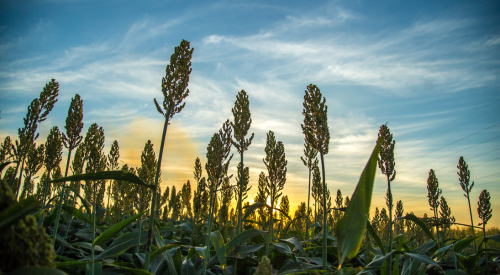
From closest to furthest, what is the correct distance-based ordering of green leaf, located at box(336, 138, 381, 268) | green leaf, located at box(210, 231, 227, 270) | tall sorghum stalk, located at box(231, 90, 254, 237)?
1. green leaf, located at box(336, 138, 381, 268)
2. green leaf, located at box(210, 231, 227, 270)
3. tall sorghum stalk, located at box(231, 90, 254, 237)

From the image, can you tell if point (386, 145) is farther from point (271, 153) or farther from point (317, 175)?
point (317, 175)

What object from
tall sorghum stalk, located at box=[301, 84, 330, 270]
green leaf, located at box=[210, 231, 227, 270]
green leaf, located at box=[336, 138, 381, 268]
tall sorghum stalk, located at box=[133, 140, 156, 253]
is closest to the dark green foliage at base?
green leaf, located at box=[336, 138, 381, 268]

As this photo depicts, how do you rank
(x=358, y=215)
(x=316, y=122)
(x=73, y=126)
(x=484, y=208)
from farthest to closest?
(x=484, y=208)
(x=73, y=126)
(x=316, y=122)
(x=358, y=215)

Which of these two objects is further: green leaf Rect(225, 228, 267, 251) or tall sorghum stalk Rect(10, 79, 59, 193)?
tall sorghum stalk Rect(10, 79, 59, 193)

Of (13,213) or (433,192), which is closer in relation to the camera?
(13,213)

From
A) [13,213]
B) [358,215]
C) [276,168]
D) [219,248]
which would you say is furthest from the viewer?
[276,168]

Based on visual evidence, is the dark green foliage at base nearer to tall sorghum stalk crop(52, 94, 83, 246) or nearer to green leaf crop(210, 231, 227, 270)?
green leaf crop(210, 231, 227, 270)

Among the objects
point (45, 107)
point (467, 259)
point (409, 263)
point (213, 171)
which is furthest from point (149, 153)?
point (467, 259)

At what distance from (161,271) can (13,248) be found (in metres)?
2.80

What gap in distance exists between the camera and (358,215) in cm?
130

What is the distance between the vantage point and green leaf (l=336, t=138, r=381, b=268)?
1.25m

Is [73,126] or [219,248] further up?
[73,126]

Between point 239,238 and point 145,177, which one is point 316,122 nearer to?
point 239,238

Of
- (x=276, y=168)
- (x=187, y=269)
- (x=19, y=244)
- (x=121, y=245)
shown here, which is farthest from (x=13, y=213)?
(x=276, y=168)
